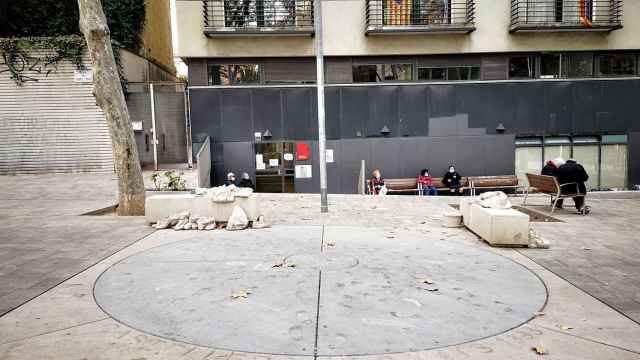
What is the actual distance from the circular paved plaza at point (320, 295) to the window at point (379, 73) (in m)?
12.9

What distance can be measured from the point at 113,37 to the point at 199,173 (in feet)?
33.2

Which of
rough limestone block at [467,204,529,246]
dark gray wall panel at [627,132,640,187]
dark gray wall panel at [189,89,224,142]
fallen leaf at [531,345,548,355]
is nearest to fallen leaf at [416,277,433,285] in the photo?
fallen leaf at [531,345,548,355]

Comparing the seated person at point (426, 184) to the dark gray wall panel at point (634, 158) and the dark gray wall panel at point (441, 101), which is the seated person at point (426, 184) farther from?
the dark gray wall panel at point (634, 158)

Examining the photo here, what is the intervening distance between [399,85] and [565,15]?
830 cm

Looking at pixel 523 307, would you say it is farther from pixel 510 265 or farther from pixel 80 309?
pixel 80 309

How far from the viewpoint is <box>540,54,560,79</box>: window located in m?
19.3

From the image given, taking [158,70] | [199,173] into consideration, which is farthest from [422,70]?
[158,70]

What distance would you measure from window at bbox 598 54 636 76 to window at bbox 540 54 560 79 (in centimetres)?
199

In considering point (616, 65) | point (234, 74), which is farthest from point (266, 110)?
point (616, 65)

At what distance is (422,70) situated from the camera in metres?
19.1

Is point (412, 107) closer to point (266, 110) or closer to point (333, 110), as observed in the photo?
point (333, 110)

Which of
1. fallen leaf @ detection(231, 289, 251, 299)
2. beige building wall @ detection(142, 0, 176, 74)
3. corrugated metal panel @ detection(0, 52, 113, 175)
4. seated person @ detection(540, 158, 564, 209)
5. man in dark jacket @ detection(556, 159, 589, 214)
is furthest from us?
beige building wall @ detection(142, 0, 176, 74)

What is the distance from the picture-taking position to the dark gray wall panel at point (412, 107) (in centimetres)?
1886

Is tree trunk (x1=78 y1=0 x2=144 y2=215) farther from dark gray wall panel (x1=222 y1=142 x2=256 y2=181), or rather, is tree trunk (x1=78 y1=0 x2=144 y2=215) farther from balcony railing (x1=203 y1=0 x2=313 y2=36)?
balcony railing (x1=203 y1=0 x2=313 y2=36)
